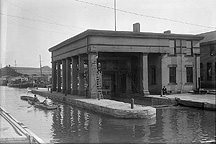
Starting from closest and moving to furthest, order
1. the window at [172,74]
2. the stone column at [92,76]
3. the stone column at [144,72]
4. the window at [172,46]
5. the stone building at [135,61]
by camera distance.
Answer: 1. the stone column at [92,76]
2. the stone building at [135,61]
3. the stone column at [144,72]
4. the window at [172,46]
5. the window at [172,74]

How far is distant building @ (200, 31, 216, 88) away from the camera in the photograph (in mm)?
46719

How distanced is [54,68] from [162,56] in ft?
82.0

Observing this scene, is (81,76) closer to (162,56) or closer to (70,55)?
(70,55)

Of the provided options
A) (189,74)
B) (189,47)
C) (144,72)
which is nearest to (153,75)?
(144,72)

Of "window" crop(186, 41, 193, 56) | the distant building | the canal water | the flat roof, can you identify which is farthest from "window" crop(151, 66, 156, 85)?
the canal water

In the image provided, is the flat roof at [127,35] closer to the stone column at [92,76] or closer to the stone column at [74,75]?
the stone column at [92,76]

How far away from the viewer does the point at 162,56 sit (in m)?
38.6

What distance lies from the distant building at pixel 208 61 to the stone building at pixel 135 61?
24.6 ft

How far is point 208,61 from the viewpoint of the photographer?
47.9 meters

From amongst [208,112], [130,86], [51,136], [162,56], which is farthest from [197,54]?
[51,136]

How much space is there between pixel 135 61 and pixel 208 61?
1467cm

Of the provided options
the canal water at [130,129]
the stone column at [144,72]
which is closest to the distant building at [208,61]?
the stone column at [144,72]

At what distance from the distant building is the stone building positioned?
295 inches

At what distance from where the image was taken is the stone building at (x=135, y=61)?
34594mm
